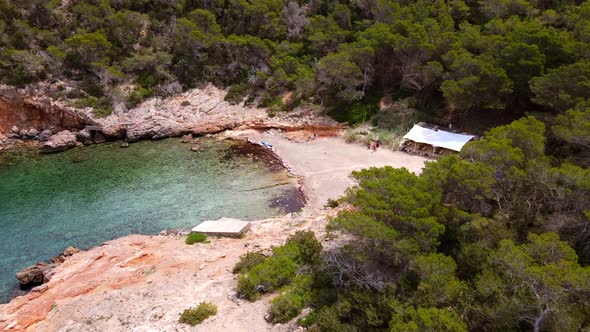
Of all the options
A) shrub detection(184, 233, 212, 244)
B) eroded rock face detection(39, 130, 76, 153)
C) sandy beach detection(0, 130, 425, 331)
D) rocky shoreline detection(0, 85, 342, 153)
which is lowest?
sandy beach detection(0, 130, 425, 331)

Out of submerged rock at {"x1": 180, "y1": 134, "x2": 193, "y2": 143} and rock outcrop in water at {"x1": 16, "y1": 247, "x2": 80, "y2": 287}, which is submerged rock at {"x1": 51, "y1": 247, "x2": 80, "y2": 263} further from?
submerged rock at {"x1": 180, "y1": 134, "x2": 193, "y2": 143}

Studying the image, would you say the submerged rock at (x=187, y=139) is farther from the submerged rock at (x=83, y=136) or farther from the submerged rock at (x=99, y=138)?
the submerged rock at (x=83, y=136)

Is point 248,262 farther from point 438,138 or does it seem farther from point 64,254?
point 438,138

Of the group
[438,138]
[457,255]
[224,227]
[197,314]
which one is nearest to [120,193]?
[224,227]

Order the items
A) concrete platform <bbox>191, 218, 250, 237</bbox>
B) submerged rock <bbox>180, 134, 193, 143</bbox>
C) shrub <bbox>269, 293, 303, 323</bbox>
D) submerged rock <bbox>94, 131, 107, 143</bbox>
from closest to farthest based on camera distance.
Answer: shrub <bbox>269, 293, 303, 323</bbox>, concrete platform <bbox>191, 218, 250, 237</bbox>, submerged rock <bbox>180, 134, 193, 143</bbox>, submerged rock <bbox>94, 131, 107, 143</bbox>

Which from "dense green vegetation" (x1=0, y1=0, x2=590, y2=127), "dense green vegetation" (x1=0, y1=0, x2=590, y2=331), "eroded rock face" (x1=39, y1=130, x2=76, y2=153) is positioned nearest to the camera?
"dense green vegetation" (x1=0, y1=0, x2=590, y2=331)

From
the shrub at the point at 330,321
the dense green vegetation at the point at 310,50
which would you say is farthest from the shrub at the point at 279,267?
the dense green vegetation at the point at 310,50

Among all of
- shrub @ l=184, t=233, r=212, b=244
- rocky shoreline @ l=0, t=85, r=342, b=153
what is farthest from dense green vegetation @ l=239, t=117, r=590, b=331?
rocky shoreline @ l=0, t=85, r=342, b=153

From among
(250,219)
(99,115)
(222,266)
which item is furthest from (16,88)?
(222,266)
